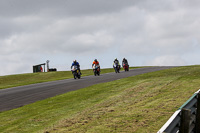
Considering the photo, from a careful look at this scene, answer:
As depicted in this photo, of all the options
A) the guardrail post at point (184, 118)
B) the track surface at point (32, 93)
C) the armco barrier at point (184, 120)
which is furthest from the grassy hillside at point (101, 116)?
the track surface at point (32, 93)

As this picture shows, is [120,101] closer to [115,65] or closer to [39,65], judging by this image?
[115,65]

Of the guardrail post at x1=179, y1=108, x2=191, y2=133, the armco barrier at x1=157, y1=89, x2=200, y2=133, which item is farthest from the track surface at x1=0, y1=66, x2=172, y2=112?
the guardrail post at x1=179, y1=108, x2=191, y2=133

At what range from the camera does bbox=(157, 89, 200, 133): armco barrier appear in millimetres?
5329

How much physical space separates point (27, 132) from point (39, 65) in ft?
208

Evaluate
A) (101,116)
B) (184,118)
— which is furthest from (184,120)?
(101,116)

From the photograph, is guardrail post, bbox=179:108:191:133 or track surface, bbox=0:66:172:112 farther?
track surface, bbox=0:66:172:112

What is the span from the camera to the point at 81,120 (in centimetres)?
972

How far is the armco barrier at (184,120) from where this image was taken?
5329mm

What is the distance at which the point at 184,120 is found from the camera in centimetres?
597

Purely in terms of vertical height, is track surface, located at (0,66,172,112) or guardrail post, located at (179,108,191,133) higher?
guardrail post, located at (179,108,191,133)

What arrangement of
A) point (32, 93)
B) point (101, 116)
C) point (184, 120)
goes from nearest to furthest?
point (184, 120), point (101, 116), point (32, 93)

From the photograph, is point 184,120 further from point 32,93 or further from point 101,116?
point 32,93

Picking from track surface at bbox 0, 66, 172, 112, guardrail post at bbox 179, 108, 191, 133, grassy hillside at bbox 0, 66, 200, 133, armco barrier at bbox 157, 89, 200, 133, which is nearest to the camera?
armco barrier at bbox 157, 89, 200, 133

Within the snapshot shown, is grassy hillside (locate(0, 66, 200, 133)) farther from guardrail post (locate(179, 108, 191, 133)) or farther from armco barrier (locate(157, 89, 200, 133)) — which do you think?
guardrail post (locate(179, 108, 191, 133))
